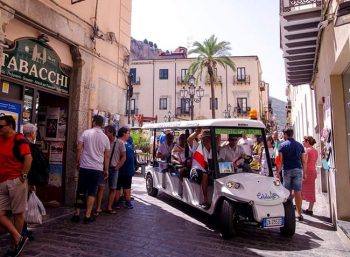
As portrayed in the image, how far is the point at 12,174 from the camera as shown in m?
4.14

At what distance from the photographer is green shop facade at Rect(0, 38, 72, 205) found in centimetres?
563

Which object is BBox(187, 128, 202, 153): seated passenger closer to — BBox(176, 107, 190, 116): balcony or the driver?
the driver

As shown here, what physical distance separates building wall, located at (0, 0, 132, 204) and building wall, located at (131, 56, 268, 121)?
3007 centimetres

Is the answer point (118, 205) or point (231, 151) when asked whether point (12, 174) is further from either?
point (231, 151)

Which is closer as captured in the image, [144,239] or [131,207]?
[144,239]

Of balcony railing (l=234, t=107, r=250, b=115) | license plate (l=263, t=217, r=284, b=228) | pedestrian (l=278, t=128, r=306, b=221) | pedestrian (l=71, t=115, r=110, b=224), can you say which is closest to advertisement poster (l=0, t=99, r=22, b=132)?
pedestrian (l=71, t=115, r=110, b=224)

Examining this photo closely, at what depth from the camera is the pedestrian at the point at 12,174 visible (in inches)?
161

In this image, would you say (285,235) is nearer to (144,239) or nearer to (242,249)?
(242,249)

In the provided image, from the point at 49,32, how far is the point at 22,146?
10.8 ft

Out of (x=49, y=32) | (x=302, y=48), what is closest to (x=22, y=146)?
(x=49, y=32)

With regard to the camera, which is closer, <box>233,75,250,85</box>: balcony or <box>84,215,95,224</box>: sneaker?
<box>84,215,95,224</box>: sneaker

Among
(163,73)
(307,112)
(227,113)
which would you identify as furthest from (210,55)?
(307,112)

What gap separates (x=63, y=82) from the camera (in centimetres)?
722

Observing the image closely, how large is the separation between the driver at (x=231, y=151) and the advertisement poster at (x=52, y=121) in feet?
13.3
